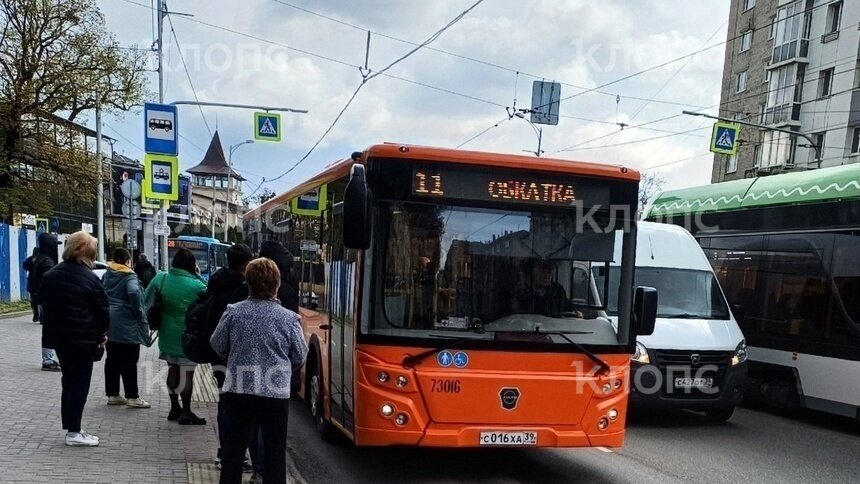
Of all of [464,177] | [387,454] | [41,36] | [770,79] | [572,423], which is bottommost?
[387,454]

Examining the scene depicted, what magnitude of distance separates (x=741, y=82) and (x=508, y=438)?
42.5 metres

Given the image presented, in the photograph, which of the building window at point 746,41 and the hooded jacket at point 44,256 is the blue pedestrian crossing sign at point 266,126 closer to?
the hooded jacket at point 44,256

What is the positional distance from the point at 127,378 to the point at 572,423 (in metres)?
4.87

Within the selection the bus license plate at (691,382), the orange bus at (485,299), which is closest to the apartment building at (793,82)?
the bus license plate at (691,382)

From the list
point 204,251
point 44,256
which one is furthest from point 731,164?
point 44,256

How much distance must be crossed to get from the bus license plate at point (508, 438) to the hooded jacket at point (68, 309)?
334cm

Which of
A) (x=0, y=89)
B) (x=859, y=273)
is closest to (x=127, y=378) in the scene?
(x=859, y=273)

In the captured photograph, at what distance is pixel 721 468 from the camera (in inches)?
Answer: 266

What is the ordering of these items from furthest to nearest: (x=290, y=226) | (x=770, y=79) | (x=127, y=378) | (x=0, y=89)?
(x=770, y=79)
(x=0, y=89)
(x=290, y=226)
(x=127, y=378)

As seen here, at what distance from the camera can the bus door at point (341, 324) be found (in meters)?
5.78

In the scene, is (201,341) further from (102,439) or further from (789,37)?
(789,37)

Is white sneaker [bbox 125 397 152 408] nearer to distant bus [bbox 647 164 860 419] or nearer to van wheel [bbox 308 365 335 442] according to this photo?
van wheel [bbox 308 365 335 442]

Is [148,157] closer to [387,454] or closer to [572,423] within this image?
[387,454]

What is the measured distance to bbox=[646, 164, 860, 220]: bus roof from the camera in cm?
904
